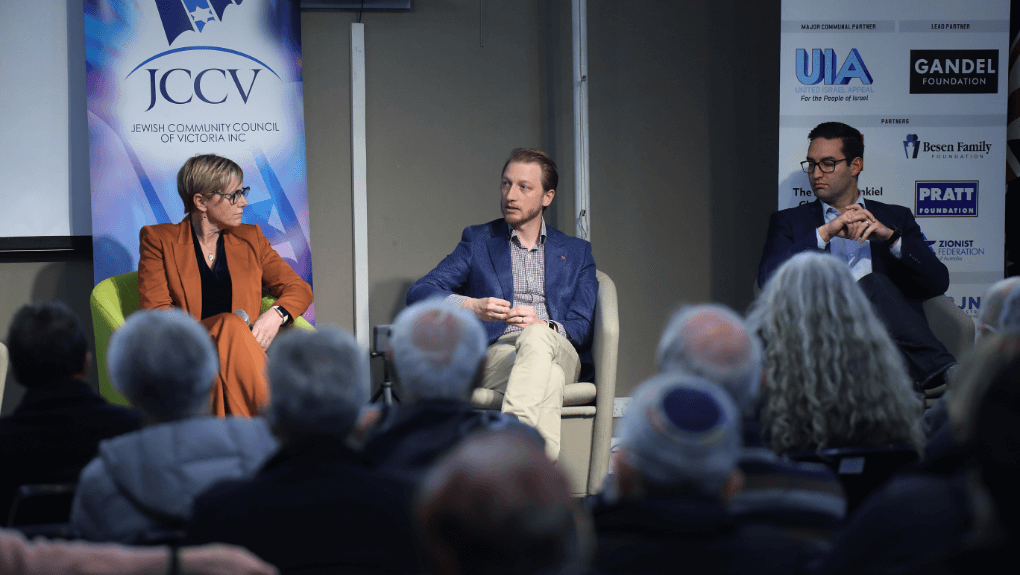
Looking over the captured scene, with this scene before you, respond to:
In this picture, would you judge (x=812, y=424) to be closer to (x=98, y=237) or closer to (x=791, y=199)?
(x=791, y=199)

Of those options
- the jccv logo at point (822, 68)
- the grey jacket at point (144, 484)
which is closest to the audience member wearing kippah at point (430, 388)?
the grey jacket at point (144, 484)

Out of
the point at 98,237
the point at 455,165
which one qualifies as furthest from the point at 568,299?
the point at 98,237

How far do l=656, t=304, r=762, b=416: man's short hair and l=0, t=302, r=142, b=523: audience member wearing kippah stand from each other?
1.12 meters

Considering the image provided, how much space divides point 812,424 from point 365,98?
11.0ft

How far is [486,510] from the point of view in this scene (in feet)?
2.48

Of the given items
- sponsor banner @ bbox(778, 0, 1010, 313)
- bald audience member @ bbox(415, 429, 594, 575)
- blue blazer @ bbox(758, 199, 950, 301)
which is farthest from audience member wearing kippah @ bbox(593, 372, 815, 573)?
sponsor banner @ bbox(778, 0, 1010, 313)

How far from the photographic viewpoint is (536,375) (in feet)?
10.5

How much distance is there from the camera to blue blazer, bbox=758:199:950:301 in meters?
3.63

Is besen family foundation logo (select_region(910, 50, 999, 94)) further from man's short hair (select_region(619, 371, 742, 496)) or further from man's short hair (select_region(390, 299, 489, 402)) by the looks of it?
man's short hair (select_region(619, 371, 742, 496))

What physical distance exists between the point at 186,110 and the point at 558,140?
6.36 ft

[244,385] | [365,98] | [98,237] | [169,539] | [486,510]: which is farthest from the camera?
[365,98]

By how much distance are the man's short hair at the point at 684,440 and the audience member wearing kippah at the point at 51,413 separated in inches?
45.3

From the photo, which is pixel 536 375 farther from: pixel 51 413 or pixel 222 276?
pixel 51 413

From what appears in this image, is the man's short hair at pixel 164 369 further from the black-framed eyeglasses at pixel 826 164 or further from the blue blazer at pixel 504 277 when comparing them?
the black-framed eyeglasses at pixel 826 164
